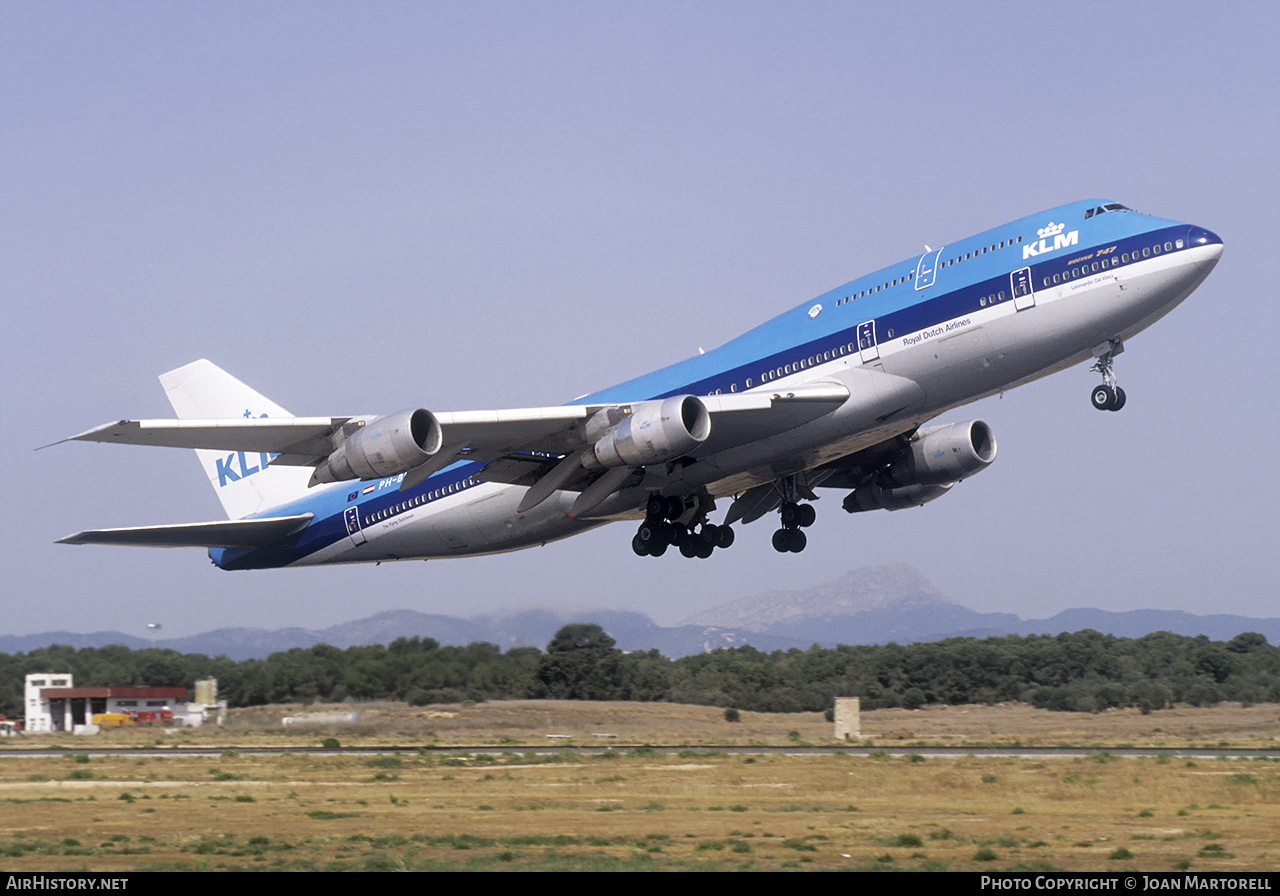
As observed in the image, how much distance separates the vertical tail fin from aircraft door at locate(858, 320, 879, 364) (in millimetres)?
19966

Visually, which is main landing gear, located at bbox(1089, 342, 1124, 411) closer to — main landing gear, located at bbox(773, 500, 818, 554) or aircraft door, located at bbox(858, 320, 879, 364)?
aircraft door, located at bbox(858, 320, 879, 364)

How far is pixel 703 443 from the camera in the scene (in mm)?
31188

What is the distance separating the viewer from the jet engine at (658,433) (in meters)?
29.0

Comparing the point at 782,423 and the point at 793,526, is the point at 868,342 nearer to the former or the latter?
the point at 782,423

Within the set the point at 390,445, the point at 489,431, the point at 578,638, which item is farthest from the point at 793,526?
the point at 578,638

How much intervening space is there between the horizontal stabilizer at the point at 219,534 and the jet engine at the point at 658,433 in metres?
14.1

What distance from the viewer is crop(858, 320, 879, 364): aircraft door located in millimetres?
30266

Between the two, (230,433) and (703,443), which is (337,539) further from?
(703,443)

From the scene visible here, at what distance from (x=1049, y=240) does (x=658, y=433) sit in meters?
9.15

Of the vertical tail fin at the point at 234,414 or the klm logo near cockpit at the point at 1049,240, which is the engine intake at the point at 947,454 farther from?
the vertical tail fin at the point at 234,414

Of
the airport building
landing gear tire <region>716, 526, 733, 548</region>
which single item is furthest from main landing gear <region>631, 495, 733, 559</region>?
the airport building

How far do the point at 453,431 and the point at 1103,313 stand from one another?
14156 mm

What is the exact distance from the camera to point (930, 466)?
36.4 meters
